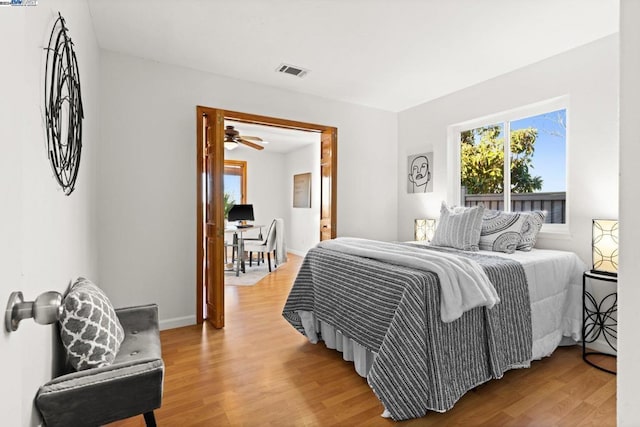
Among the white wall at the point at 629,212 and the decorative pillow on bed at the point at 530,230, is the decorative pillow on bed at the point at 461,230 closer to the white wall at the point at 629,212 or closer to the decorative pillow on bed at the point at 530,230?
→ the decorative pillow on bed at the point at 530,230

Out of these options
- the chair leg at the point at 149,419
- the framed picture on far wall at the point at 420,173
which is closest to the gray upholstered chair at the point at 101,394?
the chair leg at the point at 149,419

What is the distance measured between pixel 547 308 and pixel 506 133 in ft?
6.34

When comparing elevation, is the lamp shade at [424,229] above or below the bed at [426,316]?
above

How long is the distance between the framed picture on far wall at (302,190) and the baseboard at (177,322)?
4.13 meters

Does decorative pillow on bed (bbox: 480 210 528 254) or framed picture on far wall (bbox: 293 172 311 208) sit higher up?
framed picture on far wall (bbox: 293 172 311 208)

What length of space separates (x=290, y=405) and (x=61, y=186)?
67.0 inches

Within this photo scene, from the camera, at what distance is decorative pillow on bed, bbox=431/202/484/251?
306 centimetres

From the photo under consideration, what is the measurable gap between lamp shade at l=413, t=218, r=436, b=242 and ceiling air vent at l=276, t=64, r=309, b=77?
2342mm

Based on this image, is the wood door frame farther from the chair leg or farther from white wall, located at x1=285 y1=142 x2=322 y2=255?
white wall, located at x1=285 y1=142 x2=322 y2=255

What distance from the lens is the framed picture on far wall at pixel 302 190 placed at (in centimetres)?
714

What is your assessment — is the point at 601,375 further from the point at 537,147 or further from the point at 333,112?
the point at 333,112

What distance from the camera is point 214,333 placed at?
309cm

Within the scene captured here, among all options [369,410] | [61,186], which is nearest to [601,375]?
[369,410]

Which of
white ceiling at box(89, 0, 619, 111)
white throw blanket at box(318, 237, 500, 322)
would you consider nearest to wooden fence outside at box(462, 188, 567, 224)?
white ceiling at box(89, 0, 619, 111)
